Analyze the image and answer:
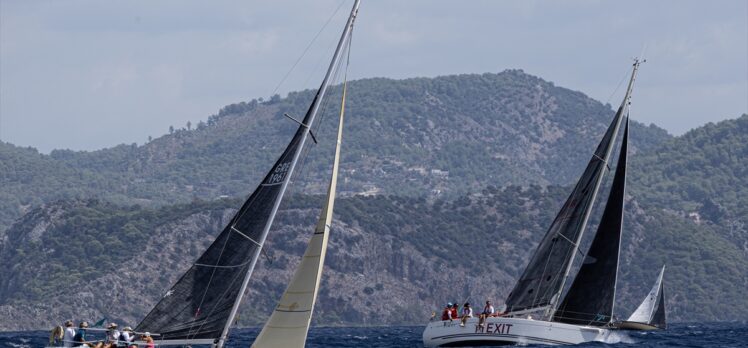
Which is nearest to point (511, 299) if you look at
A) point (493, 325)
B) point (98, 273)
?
point (493, 325)

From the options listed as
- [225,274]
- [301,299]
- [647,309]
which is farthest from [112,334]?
[647,309]

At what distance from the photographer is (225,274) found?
1811 inches

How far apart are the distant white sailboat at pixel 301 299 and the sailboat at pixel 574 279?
737 inches

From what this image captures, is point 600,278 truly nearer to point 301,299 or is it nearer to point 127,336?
point 301,299

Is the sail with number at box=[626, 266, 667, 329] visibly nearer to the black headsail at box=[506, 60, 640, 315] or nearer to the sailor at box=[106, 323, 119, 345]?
the black headsail at box=[506, 60, 640, 315]

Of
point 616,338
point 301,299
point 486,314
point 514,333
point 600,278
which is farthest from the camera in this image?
Answer: point 616,338

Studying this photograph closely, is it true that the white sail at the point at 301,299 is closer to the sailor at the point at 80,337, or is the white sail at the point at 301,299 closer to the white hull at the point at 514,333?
the sailor at the point at 80,337

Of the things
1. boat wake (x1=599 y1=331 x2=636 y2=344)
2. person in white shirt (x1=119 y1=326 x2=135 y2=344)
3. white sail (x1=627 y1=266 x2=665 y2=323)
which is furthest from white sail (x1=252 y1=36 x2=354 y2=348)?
white sail (x1=627 y1=266 x2=665 y2=323)

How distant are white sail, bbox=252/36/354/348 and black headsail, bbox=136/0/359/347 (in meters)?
1.34

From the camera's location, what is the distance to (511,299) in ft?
215

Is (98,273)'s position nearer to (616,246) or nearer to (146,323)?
(616,246)

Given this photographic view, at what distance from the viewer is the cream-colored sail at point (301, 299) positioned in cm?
4478

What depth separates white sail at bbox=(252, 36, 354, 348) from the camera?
44781 mm

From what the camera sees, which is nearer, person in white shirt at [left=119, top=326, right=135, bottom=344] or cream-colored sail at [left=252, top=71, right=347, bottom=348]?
cream-colored sail at [left=252, top=71, right=347, bottom=348]
